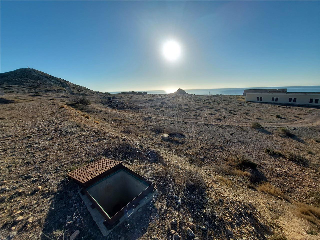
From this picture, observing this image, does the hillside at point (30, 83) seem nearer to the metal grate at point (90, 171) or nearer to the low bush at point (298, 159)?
the metal grate at point (90, 171)

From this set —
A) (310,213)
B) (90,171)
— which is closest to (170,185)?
(90,171)

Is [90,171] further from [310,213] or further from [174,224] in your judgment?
[310,213]

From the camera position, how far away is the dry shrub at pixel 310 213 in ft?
23.6

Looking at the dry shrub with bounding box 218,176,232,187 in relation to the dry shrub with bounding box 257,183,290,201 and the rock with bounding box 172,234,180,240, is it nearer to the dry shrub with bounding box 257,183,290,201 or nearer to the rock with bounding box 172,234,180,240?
the dry shrub with bounding box 257,183,290,201

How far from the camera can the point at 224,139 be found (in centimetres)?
1738

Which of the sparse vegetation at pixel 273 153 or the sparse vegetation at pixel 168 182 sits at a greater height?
the sparse vegetation at pixel 168 182

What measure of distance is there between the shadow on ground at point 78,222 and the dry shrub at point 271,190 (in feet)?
25.7

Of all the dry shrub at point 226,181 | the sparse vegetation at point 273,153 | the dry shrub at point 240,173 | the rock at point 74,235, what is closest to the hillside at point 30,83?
the rock at point 74,235

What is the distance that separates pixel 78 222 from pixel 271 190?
10971 millimetres

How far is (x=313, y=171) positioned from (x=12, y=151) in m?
22.2

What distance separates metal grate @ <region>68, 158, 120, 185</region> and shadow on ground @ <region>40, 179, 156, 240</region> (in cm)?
71

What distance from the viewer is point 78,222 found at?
5375 mm

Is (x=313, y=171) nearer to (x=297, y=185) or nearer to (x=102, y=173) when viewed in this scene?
(x=297, y=185)

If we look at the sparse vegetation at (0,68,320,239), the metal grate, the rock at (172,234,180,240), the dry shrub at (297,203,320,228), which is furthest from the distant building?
the metal grate
